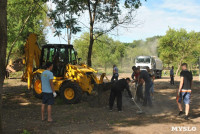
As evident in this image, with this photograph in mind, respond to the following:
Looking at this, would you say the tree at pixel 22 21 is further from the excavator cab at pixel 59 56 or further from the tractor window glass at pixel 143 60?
the tractor window glass at pixel 143 60

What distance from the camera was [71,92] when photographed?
9695mm

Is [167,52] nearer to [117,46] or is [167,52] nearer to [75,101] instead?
[117,46]

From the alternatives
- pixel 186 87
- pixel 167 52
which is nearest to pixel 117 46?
pixel 186 87

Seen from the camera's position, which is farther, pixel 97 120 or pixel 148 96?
pixel 148 96

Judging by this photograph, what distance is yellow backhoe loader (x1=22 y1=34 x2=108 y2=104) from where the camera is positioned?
31.6 ft

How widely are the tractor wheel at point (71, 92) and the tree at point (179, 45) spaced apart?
33.9 meters

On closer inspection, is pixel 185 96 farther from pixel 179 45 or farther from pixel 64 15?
pixel 179 45

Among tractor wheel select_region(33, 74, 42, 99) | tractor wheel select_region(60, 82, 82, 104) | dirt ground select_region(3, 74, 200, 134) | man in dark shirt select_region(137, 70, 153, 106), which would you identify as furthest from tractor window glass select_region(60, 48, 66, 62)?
man in dark shirt select_region(137, 70, 153, 106)

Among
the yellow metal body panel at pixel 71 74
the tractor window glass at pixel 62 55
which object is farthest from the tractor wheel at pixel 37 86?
the tractor window glass at pixel 62 55

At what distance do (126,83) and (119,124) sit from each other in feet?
6.68

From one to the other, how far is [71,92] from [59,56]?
2013 millimetres

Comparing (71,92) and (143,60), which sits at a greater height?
(143,60)

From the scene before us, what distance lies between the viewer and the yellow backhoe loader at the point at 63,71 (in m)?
9.64

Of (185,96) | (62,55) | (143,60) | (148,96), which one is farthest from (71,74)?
(143,60)
